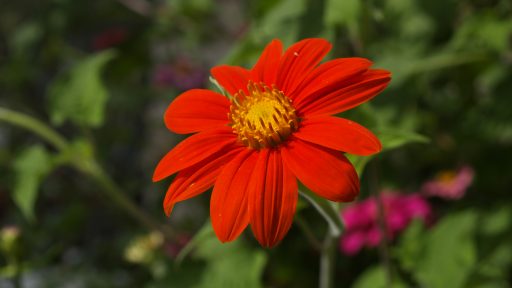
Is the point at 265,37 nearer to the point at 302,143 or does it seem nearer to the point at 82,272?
the point at 302,143

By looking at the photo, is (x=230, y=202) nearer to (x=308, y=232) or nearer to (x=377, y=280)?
(x=308, y=232)

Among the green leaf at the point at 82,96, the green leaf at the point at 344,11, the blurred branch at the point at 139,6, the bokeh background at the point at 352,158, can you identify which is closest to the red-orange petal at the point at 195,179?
the bokeh background at the point at 352,158

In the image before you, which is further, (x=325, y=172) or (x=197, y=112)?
(x=197, y=112)

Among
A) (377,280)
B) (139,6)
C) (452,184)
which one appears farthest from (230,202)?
(139,6)

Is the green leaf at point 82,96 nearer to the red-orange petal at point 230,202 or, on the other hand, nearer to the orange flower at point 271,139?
the orange flower at point 271,139

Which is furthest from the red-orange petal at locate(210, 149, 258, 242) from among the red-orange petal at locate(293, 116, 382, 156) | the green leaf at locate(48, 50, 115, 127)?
the green leaf at locate(48, 50, 115, 127)

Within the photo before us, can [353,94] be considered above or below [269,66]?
below
